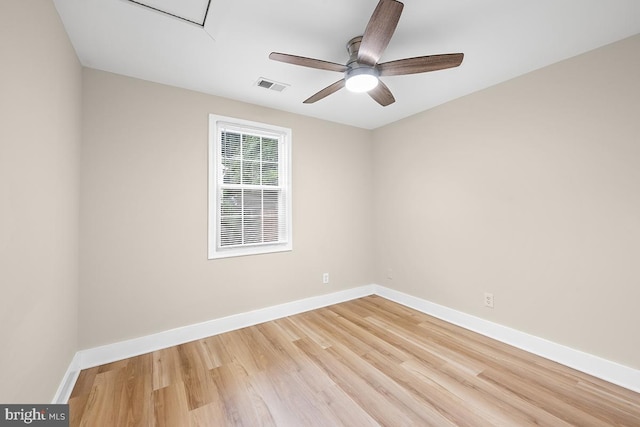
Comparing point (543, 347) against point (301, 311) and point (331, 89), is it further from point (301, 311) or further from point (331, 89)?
point (331, 89)

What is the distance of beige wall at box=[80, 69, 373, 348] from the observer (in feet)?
7.07

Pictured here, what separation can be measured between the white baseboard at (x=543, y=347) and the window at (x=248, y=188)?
2005 mm

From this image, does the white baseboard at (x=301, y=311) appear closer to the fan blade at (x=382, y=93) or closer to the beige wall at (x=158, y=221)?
the beige wall at (x=158, y=221)

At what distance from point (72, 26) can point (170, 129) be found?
2.98 feet

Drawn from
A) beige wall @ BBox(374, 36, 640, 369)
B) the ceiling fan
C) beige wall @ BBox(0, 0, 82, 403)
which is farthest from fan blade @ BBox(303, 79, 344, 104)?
beige wall @ BBox(0, 0, 82, 403)

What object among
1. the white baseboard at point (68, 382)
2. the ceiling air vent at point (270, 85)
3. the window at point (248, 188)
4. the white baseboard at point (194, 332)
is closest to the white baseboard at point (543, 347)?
the white baseboard at point (194, 332)

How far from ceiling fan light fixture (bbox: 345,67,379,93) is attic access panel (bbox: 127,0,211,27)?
0.99m

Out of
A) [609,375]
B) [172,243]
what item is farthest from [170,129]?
[609,375]

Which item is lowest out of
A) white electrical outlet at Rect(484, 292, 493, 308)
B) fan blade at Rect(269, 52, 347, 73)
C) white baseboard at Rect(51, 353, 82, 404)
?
white baseboard at Rect(51, 353, 82, 404)

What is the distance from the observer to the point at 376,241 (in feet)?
12.9

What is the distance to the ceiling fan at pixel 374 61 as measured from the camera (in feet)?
A: 4.53

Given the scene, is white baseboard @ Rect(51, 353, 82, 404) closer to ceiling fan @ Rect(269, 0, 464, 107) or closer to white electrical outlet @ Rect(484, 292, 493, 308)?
ceiling fan @ Rect(269, 0, 464, 107)

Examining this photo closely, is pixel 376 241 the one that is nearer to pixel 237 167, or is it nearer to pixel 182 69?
pixel 237 167

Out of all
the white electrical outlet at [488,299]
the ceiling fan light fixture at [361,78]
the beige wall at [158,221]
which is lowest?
the white electrical outlet at [488,299]
